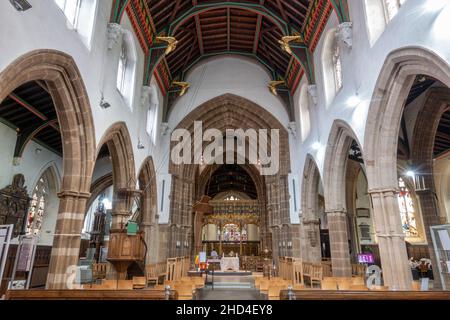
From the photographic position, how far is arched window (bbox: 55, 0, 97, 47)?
23.4 ft

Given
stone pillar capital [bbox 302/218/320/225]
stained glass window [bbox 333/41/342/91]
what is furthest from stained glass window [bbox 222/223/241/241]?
stained glass window [bbox 333/41/342/91]

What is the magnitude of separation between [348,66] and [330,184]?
13.6ft

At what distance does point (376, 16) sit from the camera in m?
7.36

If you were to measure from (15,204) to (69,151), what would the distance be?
205 inches

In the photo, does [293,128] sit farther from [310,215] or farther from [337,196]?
[337,196]

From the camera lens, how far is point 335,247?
10.1 metres

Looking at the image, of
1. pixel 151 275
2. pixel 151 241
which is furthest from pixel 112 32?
pixel 151 241

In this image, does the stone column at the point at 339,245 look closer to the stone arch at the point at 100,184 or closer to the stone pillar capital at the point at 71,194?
the stone pillar capital at the point at 71,194

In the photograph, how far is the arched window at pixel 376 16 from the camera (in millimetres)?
7121

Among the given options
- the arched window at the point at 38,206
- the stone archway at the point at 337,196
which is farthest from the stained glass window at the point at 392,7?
the arched window at the point at 38,206

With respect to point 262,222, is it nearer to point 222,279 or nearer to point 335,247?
point 222,279

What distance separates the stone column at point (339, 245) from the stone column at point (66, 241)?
7917mm

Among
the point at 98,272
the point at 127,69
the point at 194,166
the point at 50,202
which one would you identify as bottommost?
the point at 98,272

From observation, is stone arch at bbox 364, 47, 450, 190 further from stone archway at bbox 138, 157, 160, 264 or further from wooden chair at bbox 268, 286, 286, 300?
stone archway at bbox 138, 157, 160, 264
